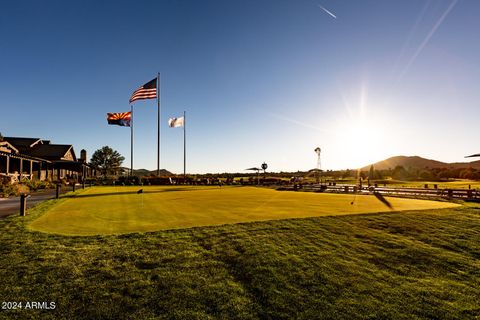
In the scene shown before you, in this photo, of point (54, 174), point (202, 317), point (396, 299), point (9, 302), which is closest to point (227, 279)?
point (202, 317)

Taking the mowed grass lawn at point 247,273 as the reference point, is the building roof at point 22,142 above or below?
above

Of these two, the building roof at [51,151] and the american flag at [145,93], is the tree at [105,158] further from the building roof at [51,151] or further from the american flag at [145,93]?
the american flag at [145,93]

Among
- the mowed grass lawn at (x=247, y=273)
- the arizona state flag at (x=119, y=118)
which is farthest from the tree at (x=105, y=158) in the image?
the mowed grass lawn at (x=247, y=273)

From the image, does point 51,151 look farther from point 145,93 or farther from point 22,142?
point 145,93

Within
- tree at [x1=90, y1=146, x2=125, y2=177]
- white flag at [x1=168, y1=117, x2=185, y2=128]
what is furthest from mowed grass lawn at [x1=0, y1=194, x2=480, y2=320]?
tree at [x1=90, y1=146, x2=125, y2=177]

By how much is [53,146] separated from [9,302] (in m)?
60.2

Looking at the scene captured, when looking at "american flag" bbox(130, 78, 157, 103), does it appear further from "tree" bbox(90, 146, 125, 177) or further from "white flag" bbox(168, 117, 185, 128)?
"tree" bbox(90, 146, 125, 177)

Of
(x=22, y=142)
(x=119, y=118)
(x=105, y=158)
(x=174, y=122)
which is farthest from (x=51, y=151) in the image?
(x=105, y=158)

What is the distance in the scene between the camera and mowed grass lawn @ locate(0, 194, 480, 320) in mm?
4848

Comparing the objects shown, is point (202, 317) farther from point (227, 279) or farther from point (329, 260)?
point (329, 260)

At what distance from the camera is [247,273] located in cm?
616

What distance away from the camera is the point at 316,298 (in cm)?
521

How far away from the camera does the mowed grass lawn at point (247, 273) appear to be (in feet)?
15.9

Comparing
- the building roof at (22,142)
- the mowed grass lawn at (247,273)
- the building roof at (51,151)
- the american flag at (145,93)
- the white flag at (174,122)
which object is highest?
the american flag at (145,93)
